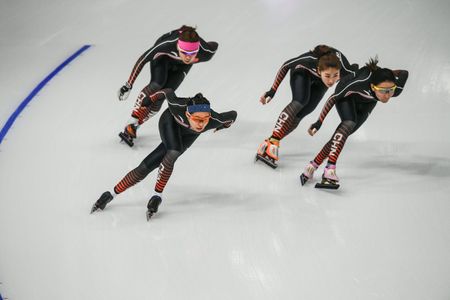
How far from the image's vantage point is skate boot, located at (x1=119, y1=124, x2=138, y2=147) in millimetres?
8688

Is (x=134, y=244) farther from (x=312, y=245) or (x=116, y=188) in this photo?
(x=312, y=245)

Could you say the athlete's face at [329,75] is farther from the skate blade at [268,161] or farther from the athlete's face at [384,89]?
the skate blade at [268,161]

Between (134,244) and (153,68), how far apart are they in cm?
226

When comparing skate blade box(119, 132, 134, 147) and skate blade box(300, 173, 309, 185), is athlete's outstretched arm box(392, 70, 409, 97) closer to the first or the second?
skate blade box(300, 173, 309, 185)

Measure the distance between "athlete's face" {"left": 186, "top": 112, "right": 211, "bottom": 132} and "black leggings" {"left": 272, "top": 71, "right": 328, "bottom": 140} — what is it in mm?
1523

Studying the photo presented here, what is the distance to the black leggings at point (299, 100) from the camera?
27.3 ft

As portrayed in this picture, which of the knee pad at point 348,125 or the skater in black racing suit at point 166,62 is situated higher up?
the skater in black racing suit at point 166,62

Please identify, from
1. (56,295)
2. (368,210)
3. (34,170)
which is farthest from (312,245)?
(34,170)

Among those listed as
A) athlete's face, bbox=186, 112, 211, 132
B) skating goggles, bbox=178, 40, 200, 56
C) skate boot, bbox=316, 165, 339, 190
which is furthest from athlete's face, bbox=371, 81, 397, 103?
skating goggles, bbox=178, 40, 200, 56

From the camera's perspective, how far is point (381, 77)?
7559 millimetres

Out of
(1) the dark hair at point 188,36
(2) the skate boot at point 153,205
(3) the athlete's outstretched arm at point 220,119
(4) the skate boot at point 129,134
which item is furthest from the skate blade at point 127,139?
(3) the athlete's outstretched arm at point 220,119

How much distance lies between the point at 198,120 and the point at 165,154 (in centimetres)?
51

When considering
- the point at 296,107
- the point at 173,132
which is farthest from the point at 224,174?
the point at 173,132

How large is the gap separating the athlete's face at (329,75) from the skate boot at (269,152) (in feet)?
3.01
